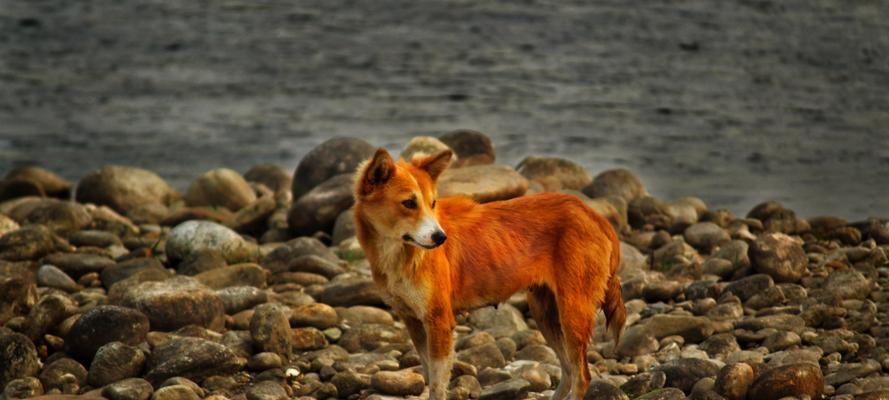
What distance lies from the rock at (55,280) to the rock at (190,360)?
10.1ft

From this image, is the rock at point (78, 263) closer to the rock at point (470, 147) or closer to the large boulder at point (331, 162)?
the large boulder at point (331, 162)

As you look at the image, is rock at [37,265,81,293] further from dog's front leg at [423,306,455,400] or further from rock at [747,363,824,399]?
rock at [747,363,824,399]

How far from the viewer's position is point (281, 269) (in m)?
12.9

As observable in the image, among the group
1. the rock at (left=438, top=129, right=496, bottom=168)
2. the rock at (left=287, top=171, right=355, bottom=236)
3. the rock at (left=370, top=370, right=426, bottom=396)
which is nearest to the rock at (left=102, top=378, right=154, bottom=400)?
the rock at (left=370, top=370, right=426, bottom=396)

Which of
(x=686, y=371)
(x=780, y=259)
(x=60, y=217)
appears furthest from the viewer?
(x=60, y=217)

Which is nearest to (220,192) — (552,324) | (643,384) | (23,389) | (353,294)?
(353,294)

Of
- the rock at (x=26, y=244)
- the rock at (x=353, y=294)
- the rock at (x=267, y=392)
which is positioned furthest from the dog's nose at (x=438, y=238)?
the rock at (x=26, y=244)

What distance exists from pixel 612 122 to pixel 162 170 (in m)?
7.92

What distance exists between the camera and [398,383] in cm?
928

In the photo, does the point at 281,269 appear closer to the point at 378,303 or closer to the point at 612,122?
Answer: the point at 378,303

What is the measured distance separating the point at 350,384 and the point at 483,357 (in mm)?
1166

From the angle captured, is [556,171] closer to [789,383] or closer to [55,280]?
[55,280]

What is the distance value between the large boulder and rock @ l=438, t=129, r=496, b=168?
1.02 m

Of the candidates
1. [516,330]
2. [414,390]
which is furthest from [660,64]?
[414,390]
